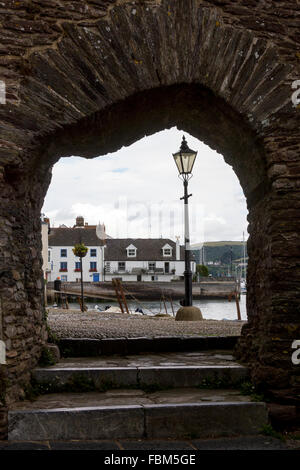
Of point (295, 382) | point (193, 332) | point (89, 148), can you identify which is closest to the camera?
point (295, 382)

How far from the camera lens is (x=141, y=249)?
185 feet

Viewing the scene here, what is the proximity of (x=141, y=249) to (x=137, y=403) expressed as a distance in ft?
171

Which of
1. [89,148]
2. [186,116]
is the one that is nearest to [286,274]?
[186,116]

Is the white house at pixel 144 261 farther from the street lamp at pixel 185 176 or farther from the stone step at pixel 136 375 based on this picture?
the stone step at pixel 136 375

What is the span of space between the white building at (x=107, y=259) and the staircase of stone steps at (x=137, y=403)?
158 ft

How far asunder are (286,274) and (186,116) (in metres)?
2.23

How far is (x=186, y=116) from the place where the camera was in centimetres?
543

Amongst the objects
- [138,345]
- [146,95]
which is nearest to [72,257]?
[138,345]

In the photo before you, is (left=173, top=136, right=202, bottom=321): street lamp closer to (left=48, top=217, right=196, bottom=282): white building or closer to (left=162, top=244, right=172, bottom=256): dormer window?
(left=48, top=217, right=196, bottom=282): white building

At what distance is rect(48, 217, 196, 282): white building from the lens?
53.9 meters

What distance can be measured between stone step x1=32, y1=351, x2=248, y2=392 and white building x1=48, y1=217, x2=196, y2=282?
158ft

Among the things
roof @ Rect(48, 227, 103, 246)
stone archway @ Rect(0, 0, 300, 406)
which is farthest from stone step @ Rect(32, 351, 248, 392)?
roof @ Rect(48, 227, 103, 246)
